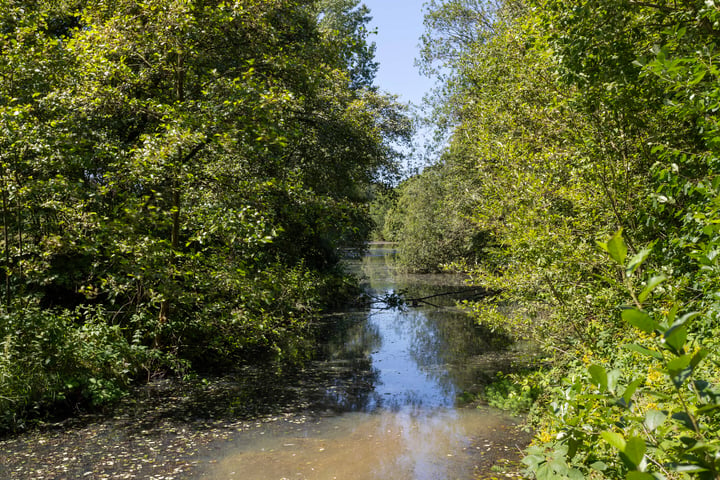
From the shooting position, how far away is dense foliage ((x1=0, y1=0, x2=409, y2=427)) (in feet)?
30.4

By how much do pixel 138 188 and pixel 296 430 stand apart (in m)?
6.05

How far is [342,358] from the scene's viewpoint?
1505cm

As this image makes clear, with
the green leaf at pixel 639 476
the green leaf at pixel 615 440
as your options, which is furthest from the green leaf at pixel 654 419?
the green leaf at pixel 639 476

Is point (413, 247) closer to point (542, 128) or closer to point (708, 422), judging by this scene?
point (542, 128)

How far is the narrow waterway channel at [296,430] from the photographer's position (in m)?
7.46

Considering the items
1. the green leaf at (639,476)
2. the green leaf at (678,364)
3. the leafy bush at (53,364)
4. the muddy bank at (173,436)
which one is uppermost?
the green leaf at (678,364)

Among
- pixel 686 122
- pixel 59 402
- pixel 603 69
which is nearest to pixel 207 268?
pixel 59 402

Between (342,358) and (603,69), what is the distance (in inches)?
416

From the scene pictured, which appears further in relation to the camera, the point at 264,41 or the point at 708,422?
the point at 264,41

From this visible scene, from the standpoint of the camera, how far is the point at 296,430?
30.1 feet

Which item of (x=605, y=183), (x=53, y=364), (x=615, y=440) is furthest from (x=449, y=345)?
(x=615, y=440)

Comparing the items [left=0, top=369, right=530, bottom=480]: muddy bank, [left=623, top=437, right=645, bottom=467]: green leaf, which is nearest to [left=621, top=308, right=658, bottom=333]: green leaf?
[left=623, top=437, right=645, bottom=467]: green leaf

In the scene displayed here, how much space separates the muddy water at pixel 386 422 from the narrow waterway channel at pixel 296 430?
27 millimetres

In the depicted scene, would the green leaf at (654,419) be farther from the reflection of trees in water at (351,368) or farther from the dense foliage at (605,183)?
the reflection of trees in water at (351,368)
